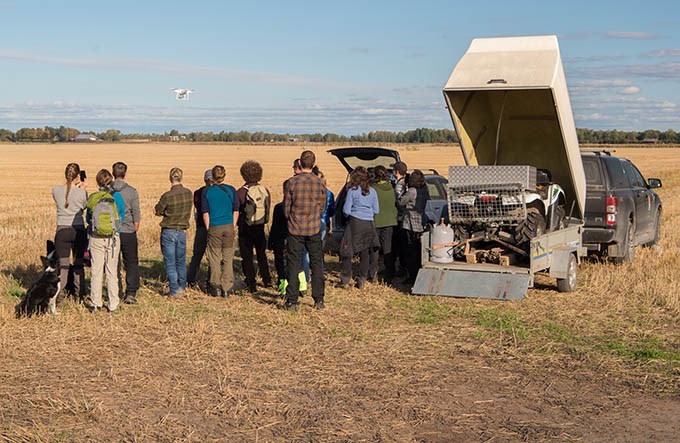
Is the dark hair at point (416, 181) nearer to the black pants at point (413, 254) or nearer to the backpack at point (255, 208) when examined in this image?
the black pants at point (413, 254)

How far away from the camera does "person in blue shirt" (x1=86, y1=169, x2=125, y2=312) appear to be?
9.26 m

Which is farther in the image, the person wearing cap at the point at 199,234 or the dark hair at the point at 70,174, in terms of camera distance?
the person wearing cap at the point at 199,234

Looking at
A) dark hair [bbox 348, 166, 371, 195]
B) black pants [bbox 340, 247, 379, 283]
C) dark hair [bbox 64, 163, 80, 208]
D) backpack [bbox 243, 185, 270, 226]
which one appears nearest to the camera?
dark hair [bbox 64, 163, 80, 208]

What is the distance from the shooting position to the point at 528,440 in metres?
5.51

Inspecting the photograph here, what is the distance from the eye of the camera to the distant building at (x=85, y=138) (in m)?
130

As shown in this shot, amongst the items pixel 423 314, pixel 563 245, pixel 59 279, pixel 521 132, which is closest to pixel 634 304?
pixel 563 245

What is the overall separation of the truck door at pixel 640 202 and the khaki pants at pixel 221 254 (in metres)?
6.73

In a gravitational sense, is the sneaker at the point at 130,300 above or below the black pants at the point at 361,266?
below

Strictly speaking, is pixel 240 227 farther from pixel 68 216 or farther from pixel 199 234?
pixel 68 216

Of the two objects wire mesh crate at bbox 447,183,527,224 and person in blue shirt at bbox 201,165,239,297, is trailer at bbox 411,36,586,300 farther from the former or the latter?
person in blue shirt at bbox 201,165,239,297

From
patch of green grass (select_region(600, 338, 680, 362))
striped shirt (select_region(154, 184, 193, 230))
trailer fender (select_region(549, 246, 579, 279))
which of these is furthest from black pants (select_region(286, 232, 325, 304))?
patch of green grass (select_region(600, 338, 680, 362))

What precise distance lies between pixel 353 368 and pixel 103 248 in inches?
140

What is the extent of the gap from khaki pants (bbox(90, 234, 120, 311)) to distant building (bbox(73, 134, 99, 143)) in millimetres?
125070

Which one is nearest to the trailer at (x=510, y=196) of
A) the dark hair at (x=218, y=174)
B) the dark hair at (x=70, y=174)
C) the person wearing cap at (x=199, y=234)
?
the dark hair at (x=218, y=174)
